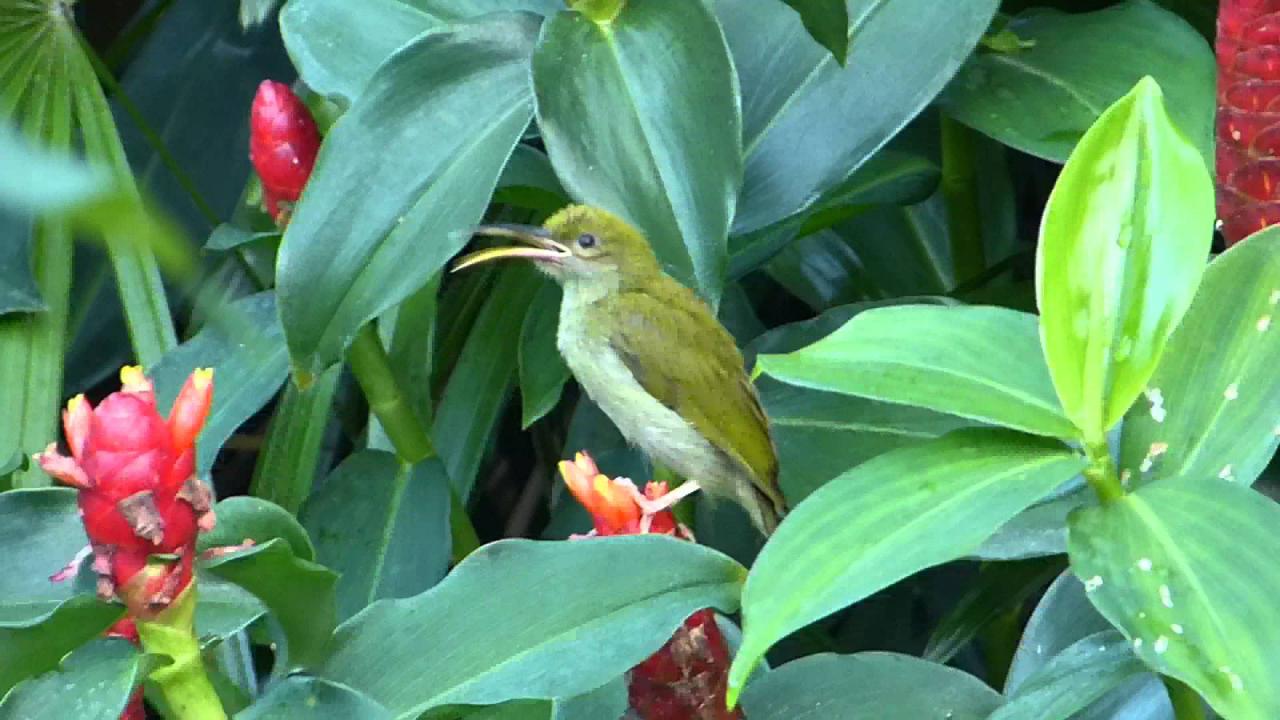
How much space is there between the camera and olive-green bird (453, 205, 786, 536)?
4.46 feet

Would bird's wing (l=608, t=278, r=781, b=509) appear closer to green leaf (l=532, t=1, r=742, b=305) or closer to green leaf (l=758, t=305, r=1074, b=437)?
green leaf (l=532, t=1, r=742, b=305)

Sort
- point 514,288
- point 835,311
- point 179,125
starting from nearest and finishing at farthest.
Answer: point 835,311, point 514,288, point 179,125

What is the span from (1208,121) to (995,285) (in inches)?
15.1

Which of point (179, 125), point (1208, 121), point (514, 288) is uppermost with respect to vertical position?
point (1208, 121)

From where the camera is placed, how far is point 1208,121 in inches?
45.7

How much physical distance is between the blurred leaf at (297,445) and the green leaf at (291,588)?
57 centimetres

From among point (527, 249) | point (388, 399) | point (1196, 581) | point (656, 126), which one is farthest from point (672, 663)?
point (527, 249)

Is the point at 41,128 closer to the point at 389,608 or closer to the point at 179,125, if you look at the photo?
the point at 179,125

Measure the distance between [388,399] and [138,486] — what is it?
66cm

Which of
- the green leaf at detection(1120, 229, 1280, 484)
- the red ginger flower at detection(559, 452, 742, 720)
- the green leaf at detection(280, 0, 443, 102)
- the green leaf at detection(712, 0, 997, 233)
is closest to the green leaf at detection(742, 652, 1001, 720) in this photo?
the red ginger flower at detection(559, 452, 742, 720)

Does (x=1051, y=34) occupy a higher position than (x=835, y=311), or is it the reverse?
(x=1051, y=34)

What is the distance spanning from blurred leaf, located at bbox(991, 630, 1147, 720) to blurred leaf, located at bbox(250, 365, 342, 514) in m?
0.77

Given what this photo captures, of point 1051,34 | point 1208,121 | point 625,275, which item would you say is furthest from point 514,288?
point 1208,121

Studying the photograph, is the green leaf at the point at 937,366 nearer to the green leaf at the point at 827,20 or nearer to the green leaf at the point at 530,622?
the green leaf at the point at 530,622
